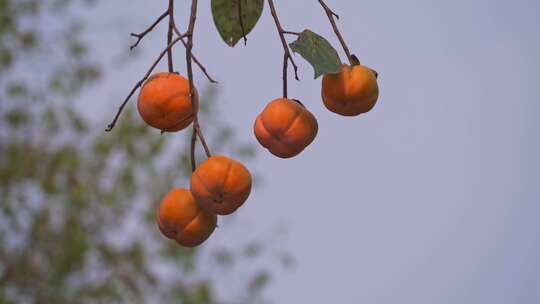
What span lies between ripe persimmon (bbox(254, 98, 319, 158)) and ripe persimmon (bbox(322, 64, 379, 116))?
4 centimetres

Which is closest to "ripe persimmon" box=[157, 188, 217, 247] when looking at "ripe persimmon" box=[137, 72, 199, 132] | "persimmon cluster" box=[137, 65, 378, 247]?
"persimmon cluster" box=[137, 65, 378, 247]

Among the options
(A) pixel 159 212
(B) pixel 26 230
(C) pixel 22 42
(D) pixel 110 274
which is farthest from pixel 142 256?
(A) pixel 159 212

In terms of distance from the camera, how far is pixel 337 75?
135 cm

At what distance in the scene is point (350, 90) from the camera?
1309 millimetres

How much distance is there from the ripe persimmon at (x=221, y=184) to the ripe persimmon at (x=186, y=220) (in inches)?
1.5

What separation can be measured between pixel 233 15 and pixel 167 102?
0.24 meters

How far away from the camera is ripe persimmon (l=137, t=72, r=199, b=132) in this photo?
135 centimetres

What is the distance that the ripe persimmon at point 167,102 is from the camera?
1354 millimetres

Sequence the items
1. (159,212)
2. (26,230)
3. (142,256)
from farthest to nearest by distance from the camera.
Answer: (142,256) → (26,230) → (159,212)

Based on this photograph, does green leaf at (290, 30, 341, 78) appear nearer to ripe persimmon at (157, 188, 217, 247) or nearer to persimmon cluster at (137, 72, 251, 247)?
persimmon cluster at (137, 72, 251, 247)

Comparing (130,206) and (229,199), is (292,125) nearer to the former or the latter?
(229,199)

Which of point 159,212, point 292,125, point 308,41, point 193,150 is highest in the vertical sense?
point 308,41

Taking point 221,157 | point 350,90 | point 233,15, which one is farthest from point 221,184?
point 233,15

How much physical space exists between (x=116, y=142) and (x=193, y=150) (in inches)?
205
